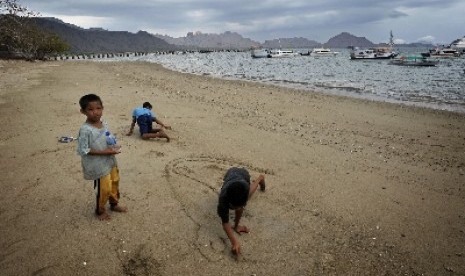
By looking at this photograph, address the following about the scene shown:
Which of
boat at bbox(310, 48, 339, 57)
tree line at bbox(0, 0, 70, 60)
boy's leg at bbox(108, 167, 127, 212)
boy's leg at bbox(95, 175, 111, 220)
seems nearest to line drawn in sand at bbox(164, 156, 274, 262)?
boy's leg at bbox(108, 167, 127, 212)

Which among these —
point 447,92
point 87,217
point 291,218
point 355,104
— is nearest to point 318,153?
point 291,218

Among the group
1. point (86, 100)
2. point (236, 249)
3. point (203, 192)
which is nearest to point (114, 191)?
point (86, 100)

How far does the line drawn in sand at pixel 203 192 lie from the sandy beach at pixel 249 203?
2 centimetres

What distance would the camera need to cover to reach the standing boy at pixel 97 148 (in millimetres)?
4305

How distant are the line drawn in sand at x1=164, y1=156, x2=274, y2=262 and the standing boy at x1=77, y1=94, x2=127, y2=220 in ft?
4.45

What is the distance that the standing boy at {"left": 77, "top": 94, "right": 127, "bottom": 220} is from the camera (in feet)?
14.1

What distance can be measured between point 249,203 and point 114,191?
221 centimetres

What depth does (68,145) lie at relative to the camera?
8.09 meters

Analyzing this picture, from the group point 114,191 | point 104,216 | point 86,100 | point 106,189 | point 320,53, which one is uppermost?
point 320,53

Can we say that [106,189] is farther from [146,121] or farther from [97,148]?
[146,121]

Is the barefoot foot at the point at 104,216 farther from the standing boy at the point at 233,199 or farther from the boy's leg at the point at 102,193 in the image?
the standing boy at the point at 233,199

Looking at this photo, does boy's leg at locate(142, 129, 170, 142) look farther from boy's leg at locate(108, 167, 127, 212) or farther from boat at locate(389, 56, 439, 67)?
boat at locate(389, 56, 439, 67)

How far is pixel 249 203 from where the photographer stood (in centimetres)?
559

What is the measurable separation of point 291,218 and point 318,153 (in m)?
3.39
